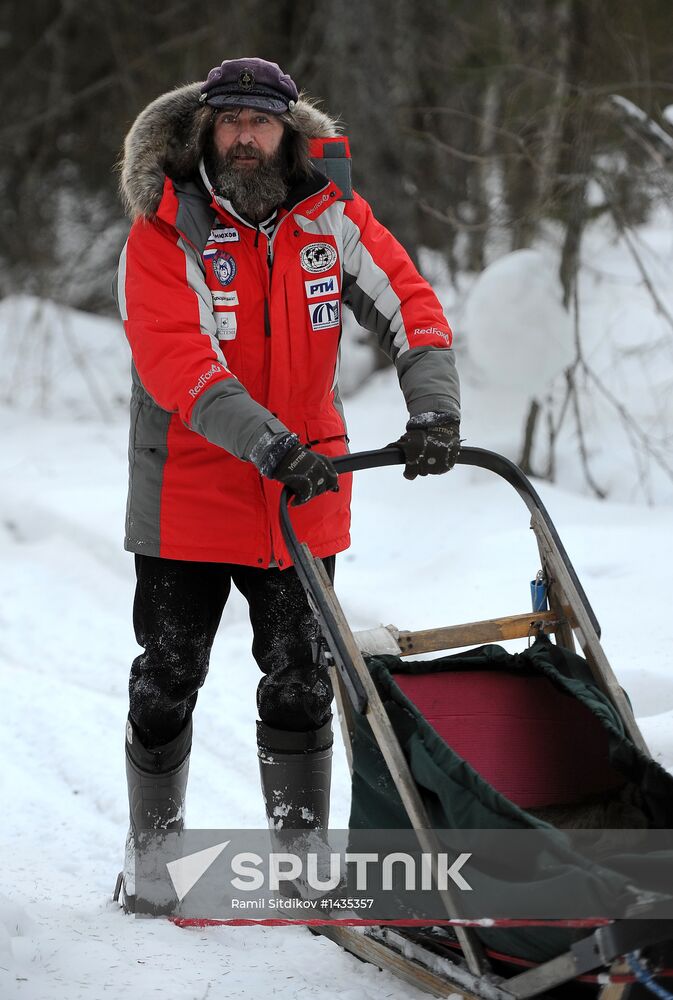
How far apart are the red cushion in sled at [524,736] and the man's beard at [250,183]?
1.05 meters

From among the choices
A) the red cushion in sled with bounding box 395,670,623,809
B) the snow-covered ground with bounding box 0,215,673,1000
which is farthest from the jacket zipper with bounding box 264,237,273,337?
the snow-covered ground with bounding box 0,215,673,1000

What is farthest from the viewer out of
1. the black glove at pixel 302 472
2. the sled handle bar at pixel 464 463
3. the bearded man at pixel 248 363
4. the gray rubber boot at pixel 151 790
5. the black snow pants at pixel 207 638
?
the gray rubber boot at pixel 151 790

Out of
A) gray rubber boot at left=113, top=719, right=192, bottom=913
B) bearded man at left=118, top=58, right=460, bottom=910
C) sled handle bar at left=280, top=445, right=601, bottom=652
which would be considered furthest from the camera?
gray rubber boot at left=113, top=719, right=192, bottom=913

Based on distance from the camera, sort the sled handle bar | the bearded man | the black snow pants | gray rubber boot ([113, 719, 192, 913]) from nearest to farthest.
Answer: the sled handle bar, the bearded man, the black snow pants, gray rubber boot ([113, 719, 192, 913])

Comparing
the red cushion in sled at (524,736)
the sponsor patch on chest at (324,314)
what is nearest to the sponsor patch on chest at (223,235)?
the sponsor patch on chest at (324,314)

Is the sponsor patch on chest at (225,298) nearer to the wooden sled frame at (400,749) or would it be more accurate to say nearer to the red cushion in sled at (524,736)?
the wooden sled frame at (400,749)

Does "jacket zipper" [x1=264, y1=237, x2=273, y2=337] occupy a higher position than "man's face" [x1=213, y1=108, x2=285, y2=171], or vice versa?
"man's face" [x1=213, y1=108, x2=285, y2=171]

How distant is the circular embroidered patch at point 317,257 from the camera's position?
2.38m

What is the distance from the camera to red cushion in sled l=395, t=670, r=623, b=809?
2234mm

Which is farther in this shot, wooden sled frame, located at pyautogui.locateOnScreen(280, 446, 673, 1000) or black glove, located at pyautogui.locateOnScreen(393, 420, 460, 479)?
black glove, located at pyautogui.locateOnScreen(393, 420, 460, 479)

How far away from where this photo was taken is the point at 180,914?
2635mm

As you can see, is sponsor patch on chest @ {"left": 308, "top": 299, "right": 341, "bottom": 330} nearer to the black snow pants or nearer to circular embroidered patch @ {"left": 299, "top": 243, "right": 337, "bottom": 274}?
circular embroidered patch @ {"left": 299, "top": 243, "right": 337, "bottom": 274}

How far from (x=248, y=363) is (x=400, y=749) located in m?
0.88

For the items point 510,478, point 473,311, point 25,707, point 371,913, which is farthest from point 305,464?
point 473,311
